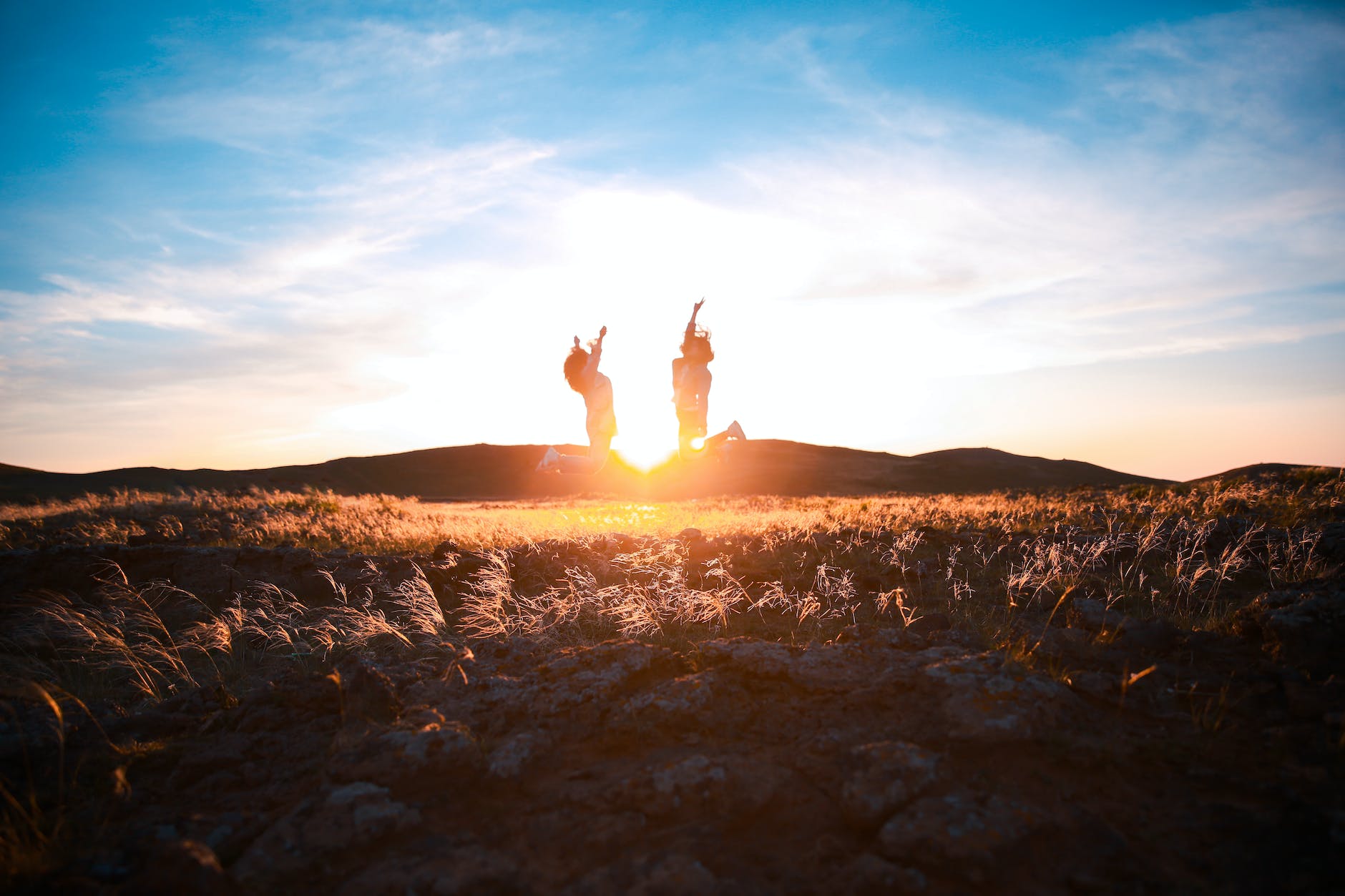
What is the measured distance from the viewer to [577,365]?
36.8 meters

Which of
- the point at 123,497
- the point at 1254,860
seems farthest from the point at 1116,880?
the point at 123,497

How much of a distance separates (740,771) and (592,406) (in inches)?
1405

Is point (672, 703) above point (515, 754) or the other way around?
above

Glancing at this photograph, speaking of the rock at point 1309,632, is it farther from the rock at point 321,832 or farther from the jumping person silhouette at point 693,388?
the jumping person silhouette at point 693,388

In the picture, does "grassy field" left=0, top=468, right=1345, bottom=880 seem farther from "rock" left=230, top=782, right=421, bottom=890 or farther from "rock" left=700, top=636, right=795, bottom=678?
"rock" left=230, top=782, right=421, bottom=890

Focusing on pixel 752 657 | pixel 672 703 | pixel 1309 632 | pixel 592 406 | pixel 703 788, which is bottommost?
pixel 703 788

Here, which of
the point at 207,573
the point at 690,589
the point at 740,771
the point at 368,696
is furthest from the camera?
the point at 207,573


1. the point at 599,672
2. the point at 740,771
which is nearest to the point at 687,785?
the point at 740,771

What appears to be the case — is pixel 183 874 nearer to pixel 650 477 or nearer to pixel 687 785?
pixel 687 785

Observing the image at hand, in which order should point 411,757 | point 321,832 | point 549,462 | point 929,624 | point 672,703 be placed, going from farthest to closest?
point 549,462, point 929,624, point 672,703, point 411,757, point 321,832

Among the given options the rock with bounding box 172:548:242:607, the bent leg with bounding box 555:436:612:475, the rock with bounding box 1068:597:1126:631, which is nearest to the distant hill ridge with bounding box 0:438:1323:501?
the bent leg with bounding box 555:436:612:475

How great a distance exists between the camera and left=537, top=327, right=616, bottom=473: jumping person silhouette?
36906 millimetres

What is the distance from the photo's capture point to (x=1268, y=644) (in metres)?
3.80

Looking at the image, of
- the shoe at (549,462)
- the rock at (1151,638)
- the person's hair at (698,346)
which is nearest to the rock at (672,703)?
the rock at (1151,638)
